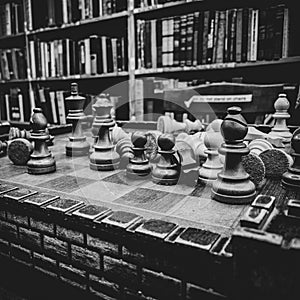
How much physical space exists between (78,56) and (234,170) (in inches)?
87.0

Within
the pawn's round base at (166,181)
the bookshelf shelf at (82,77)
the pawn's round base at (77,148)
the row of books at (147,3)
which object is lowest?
the pawn's round base at (166,181)

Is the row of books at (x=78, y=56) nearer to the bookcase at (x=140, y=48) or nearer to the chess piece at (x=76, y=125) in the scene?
the bookcase at (x=140, y=48)

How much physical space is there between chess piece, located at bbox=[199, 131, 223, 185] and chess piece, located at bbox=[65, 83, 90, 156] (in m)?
0.56

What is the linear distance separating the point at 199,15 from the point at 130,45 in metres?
0.52

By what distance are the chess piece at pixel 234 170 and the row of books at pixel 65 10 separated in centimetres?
184

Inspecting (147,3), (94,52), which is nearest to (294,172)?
(147,3)

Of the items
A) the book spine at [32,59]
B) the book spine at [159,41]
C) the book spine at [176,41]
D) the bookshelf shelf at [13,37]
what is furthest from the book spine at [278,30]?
the bookshelf shelf at [13,37]

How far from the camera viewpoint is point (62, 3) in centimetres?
264

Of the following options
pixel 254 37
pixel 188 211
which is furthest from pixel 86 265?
pixel 254 37

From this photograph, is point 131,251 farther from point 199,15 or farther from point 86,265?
point 199,15

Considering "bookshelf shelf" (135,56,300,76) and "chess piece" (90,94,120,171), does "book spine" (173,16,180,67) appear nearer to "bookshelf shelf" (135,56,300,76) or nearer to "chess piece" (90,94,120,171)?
"bookshelf shelf" (135,56,300,76)

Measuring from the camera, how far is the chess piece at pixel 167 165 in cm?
87

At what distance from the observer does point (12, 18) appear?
305cm

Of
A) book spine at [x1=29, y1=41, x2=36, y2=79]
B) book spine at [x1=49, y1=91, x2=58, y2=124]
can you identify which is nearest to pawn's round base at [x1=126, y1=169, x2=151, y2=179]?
book spine at [x1=49, y1=91, x2=58, y2=124]
